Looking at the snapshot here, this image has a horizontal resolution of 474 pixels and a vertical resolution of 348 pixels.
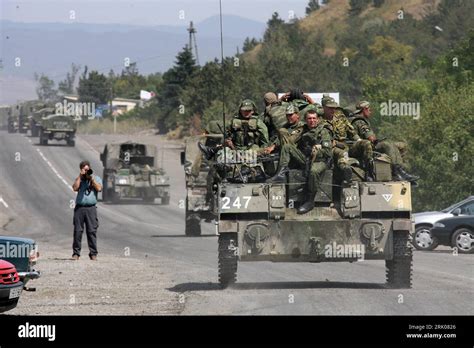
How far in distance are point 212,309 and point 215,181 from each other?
193 inches

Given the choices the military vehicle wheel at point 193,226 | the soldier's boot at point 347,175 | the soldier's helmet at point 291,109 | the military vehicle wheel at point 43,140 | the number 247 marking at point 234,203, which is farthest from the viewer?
the military vehicle wheel at point 43,140

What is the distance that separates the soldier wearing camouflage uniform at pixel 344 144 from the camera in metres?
19.7

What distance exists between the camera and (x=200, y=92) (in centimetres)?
8894

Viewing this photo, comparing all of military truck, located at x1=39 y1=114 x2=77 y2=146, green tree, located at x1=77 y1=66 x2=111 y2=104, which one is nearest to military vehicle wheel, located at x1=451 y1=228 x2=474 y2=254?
military truck, located at x1=39 y1=114 x2=77 y2=146

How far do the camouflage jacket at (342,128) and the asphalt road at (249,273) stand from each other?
7.72 feet

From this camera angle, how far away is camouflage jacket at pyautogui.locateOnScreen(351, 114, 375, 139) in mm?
20928

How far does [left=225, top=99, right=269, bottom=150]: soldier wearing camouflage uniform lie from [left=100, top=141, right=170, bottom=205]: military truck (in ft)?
105

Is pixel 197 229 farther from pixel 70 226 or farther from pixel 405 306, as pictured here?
pixel 405 306

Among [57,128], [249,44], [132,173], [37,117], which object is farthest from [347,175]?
[249,44]

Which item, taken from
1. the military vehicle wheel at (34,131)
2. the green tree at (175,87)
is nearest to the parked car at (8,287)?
the green tree at (175,87)

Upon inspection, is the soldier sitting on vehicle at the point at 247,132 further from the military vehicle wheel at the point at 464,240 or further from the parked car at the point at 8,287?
the military vehicle wheel at the point at 464,240

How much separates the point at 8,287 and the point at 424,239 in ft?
61.4
